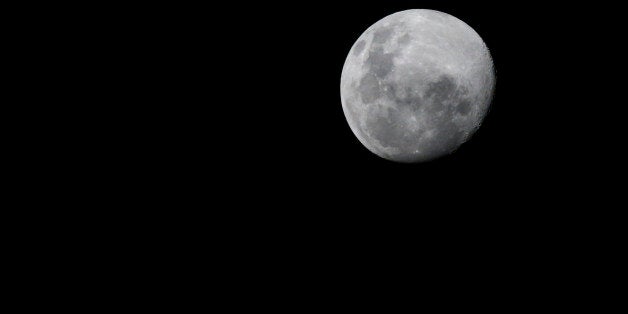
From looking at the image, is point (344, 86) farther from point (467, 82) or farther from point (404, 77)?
point (467, 82)

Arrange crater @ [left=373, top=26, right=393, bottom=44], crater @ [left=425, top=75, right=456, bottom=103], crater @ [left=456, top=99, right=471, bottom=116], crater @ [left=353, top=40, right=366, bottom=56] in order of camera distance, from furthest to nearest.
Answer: crater @ [left=353, top=40, right=366, bottom=56] < crater @ [left=373, top=26, right=393, bottom=44] < crater @ [left=456, top=99, right=471, bottom=116] < crater @ [left=425, top=75, right=456, bottom=103]

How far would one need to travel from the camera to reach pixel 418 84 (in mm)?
3408

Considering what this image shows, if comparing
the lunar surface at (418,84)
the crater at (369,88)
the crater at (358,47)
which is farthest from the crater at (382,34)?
the crater at (369,88)

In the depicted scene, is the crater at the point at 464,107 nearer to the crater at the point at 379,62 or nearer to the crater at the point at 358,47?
the crater at the point at 379,62

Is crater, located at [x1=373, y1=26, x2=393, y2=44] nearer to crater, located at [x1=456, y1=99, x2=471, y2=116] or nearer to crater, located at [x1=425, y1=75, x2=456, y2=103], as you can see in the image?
crater, located at [x1=425, y1=75, x2=456, y2=103]

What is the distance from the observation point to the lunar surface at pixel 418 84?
3424mm

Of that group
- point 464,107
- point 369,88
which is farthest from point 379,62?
point 464,107

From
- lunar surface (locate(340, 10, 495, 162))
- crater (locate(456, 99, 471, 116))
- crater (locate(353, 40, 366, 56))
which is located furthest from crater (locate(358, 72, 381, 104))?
crater (locate(456, 99, 471, 116))

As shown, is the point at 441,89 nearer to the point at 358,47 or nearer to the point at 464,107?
the point at 464,107

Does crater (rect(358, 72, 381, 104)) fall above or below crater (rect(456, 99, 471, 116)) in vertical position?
below

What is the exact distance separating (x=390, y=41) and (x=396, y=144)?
2.73ft

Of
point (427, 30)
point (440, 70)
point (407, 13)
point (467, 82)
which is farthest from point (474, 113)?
point (407, 13)

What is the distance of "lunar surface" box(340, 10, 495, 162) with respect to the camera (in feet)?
11.2

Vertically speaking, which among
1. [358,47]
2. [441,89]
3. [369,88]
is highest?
[358,47]
